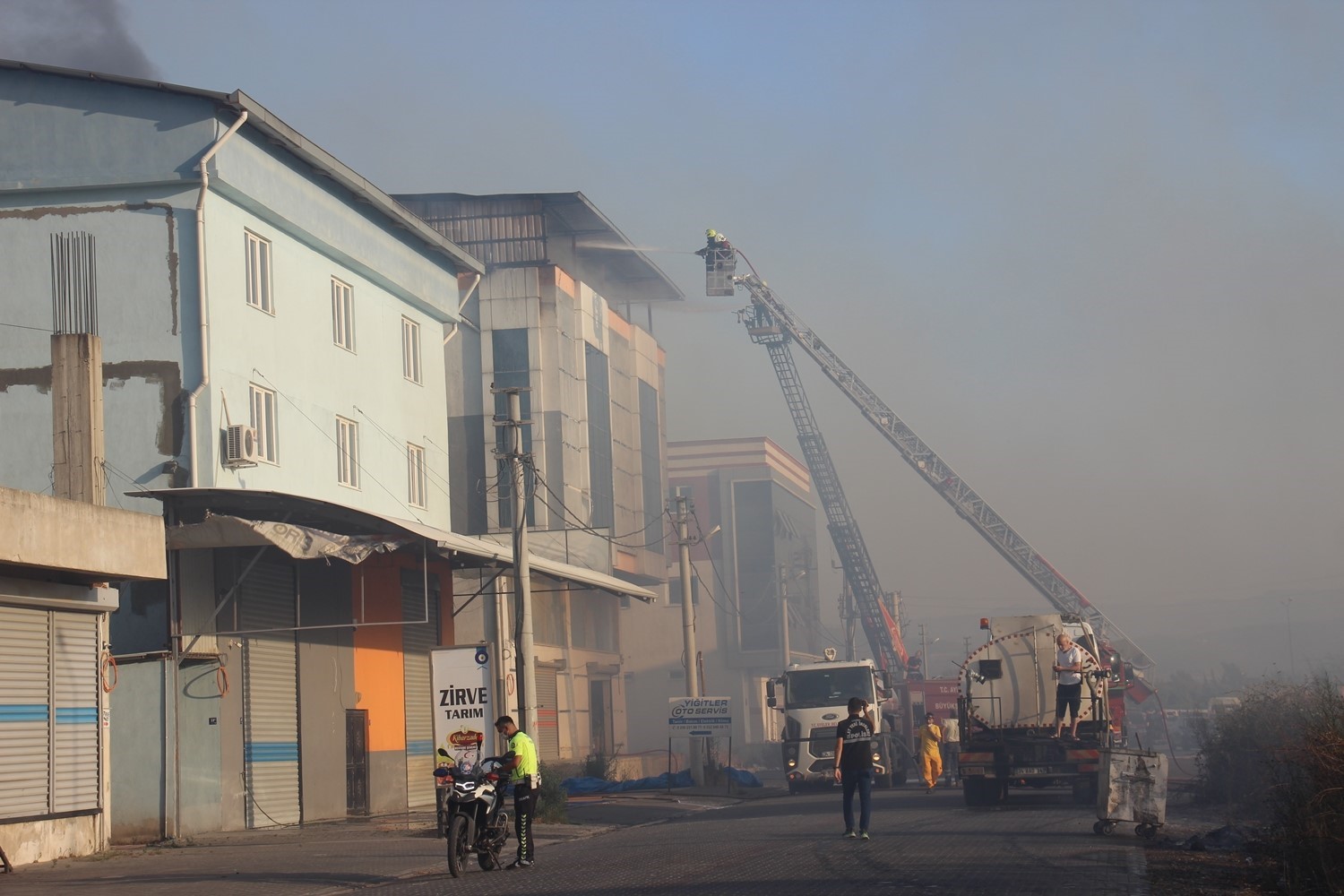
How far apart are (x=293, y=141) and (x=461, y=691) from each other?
45.0ft

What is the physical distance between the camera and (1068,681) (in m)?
22.2

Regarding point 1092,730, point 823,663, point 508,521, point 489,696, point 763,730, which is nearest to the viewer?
point 489,696

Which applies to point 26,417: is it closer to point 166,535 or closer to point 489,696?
point 166,535

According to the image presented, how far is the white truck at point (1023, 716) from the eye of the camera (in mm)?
22562

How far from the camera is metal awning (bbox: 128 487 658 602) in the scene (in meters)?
20.8

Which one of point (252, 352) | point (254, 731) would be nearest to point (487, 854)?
point (254, 731)

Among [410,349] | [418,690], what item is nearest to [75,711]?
[418,690]

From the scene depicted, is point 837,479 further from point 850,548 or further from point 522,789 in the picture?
point 522,789

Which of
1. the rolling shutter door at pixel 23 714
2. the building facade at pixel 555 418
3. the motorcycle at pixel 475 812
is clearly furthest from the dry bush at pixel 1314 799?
the building facade at pixel 555 418

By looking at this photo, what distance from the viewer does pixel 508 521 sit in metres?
52.2

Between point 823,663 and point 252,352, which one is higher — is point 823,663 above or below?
below

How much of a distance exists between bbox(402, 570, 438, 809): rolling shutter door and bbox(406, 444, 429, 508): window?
286 cm

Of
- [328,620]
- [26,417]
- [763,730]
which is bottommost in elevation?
[763,730]

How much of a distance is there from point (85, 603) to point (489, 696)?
5.31 meters
